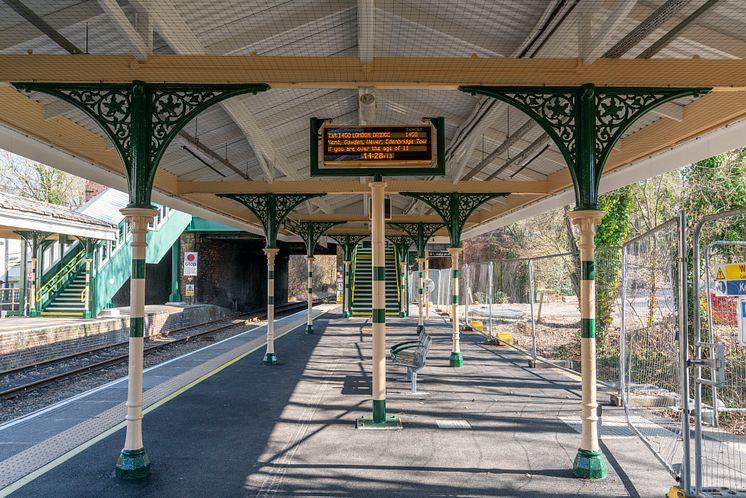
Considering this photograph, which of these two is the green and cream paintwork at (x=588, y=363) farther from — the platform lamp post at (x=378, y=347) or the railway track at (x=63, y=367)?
the railway track at (x=63, y=367)

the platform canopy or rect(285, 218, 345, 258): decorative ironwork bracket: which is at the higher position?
the platform canopy

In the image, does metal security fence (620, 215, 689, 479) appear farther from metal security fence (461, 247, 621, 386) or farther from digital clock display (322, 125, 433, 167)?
digital clock display (322, 125, 433, 167)

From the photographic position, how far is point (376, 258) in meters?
6.67

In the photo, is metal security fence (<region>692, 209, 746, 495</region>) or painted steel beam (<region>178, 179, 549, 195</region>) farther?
painted steel beam (<region>178, 179, 549, 195</region>)

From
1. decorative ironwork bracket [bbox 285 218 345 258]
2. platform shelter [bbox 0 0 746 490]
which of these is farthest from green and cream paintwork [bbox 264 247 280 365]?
decorative ironwork bracket [bbox 285 218 345 258]

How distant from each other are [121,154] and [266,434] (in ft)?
11.0

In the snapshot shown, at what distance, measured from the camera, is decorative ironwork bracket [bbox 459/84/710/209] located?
5.00 m

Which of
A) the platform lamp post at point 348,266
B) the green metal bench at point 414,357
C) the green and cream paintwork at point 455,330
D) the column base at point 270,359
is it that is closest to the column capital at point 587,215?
the green metal bench at point 414,357

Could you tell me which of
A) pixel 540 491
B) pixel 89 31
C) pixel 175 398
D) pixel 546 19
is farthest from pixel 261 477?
pixel 546 19

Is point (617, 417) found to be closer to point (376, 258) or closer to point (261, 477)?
point (376, 258)

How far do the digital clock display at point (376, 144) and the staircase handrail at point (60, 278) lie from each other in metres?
16.6

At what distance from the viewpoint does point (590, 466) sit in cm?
483

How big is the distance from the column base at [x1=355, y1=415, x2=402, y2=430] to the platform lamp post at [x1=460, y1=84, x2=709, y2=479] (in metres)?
2.19

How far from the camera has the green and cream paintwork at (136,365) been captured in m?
4.74
